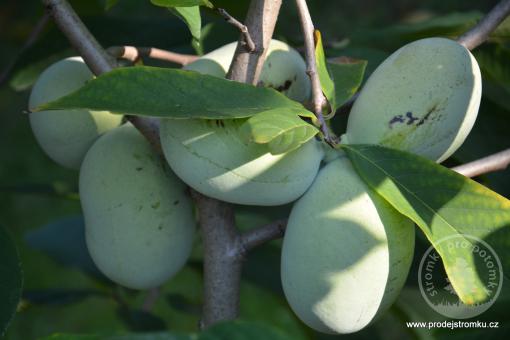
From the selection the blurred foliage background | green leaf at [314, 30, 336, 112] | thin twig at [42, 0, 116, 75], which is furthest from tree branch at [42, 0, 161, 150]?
the blurred foliage background

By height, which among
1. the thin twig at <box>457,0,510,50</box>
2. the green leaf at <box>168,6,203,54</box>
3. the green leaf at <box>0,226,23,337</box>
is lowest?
the green leaf at <box>0,226,23,337</box>

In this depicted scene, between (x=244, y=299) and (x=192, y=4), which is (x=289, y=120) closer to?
(x=192, y=4)

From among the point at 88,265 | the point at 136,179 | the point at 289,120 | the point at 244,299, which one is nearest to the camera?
the point at 289,120

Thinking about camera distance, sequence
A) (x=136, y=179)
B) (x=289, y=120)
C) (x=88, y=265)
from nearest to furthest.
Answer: (x=289, y=120) < (x=136, y=179) < (x=88, y=265)

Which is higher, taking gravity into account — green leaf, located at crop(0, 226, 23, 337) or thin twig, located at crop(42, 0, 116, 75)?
thin twig, located at crop(42, 0, 116, 75)

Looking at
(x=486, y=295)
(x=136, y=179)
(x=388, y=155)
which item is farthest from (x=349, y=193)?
(x=136, y=179)

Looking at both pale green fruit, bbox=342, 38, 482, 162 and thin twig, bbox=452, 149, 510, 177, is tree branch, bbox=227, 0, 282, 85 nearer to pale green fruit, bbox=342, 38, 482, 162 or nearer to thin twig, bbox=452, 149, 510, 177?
pale green fruit, bbox=342, 38, 482, 162
